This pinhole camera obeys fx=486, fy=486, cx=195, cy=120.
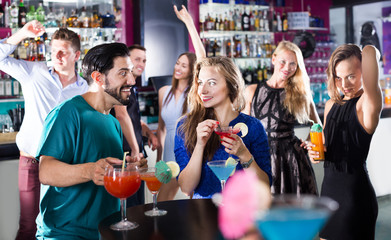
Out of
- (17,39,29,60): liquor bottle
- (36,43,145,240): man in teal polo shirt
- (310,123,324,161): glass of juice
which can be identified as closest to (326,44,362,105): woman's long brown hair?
(310,123,324,161): glass of juice

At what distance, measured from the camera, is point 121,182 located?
1796 millimetres

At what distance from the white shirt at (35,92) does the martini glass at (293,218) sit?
2837mm

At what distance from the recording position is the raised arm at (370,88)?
2502 mm

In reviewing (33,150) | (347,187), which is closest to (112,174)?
(347,187)

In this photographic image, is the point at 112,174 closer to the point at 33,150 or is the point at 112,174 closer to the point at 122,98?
the point at 122,98

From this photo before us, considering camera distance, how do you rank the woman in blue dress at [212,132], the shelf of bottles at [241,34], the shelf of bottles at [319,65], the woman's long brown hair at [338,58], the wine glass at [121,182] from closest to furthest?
1. the wine glass at [121,182]
2. the woman in blue dress at [212,132]
3. the woman's long brown hair at [338,58]
4. the shelf of bottles at [241,34]
5. the shelf of bottles at [319,65]

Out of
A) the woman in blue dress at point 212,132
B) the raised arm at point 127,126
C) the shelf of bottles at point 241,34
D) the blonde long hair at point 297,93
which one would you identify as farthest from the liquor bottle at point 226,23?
the woman in blue dress at point 212,132

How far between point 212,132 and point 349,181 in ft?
2.97

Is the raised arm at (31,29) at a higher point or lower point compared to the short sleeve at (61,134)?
higher

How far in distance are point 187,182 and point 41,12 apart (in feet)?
12.5

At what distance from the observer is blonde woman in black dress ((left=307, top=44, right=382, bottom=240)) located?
2.75 meters

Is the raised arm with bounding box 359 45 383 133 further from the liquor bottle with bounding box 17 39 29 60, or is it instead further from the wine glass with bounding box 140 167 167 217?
the liquor bottle with bounding box 17 39 29 60

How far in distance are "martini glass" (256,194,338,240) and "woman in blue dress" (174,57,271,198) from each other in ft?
4.68

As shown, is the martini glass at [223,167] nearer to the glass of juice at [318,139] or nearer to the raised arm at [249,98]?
the glass of juice at [318,139]
